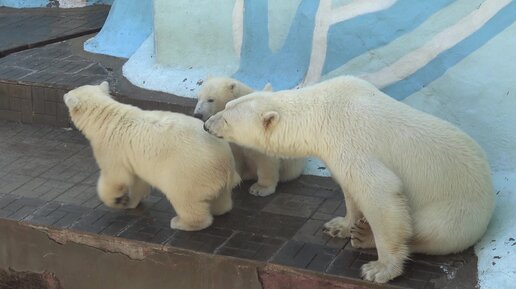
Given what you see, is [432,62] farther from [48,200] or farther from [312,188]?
[48,200]

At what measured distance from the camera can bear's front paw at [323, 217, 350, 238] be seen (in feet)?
13.3

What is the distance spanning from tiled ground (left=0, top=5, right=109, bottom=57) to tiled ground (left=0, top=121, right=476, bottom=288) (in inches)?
85.0

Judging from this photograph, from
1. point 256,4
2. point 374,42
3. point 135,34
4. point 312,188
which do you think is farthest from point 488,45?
point 135,34

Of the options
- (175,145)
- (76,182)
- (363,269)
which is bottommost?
(76,182)

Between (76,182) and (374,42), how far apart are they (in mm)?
2105

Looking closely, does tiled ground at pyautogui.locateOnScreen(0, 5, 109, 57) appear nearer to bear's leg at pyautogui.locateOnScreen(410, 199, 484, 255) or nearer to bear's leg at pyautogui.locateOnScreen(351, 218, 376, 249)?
bear's leg at pyautogui.locateOnScreen(351, 218, 376, 249)

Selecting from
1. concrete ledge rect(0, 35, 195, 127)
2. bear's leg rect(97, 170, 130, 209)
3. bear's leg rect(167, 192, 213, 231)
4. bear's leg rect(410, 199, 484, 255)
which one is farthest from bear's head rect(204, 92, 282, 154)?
concrete ledge rect(0, 35, 195, 127)

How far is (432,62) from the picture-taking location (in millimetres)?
4621

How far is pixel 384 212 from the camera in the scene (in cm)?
352

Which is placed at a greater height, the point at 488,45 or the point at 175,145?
the point at 488,45

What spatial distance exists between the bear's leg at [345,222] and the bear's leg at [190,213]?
65 centimetres

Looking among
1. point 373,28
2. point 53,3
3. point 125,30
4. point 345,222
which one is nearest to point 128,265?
point 345,222

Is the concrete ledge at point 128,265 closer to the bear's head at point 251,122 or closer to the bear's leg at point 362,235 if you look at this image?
the bear's leg at point 362,235

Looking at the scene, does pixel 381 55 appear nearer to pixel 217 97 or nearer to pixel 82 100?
pixel 217 97
